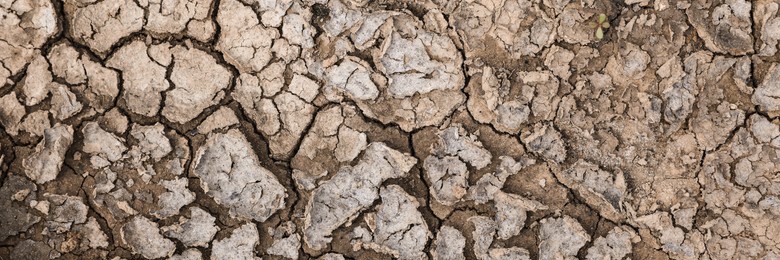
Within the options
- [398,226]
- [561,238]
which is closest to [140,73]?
[398,226]

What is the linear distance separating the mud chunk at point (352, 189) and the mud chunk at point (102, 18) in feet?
3.24

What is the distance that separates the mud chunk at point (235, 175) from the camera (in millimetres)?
2699

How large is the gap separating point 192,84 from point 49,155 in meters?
0.63

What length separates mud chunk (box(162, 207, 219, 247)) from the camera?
2725 millimetres

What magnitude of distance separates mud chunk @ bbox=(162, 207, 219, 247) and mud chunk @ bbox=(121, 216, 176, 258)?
0.05 metres

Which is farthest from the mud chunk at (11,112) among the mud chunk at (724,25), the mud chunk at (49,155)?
the mud chunk at (724,25)

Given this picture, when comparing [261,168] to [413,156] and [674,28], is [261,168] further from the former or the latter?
[674,28]

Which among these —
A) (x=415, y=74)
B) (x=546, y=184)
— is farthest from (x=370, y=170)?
(x=546, y=184)

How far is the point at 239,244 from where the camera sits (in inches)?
108

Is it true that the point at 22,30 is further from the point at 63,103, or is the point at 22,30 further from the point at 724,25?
the point at 724,25

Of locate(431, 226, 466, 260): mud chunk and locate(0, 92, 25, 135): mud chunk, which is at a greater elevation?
locate(0, 92, 25, 135): mud chunk

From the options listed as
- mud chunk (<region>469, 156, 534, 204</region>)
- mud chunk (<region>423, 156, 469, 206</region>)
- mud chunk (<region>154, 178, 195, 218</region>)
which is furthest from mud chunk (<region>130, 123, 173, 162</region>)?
mud chunk (<region>469, 156, 534, 204</region>)

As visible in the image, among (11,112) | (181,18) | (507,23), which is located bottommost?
(507,23)

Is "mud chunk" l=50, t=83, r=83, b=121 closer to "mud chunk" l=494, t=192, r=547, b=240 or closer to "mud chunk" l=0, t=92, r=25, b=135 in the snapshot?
"mud chunk" l=0, t=92, r=25, b=135
